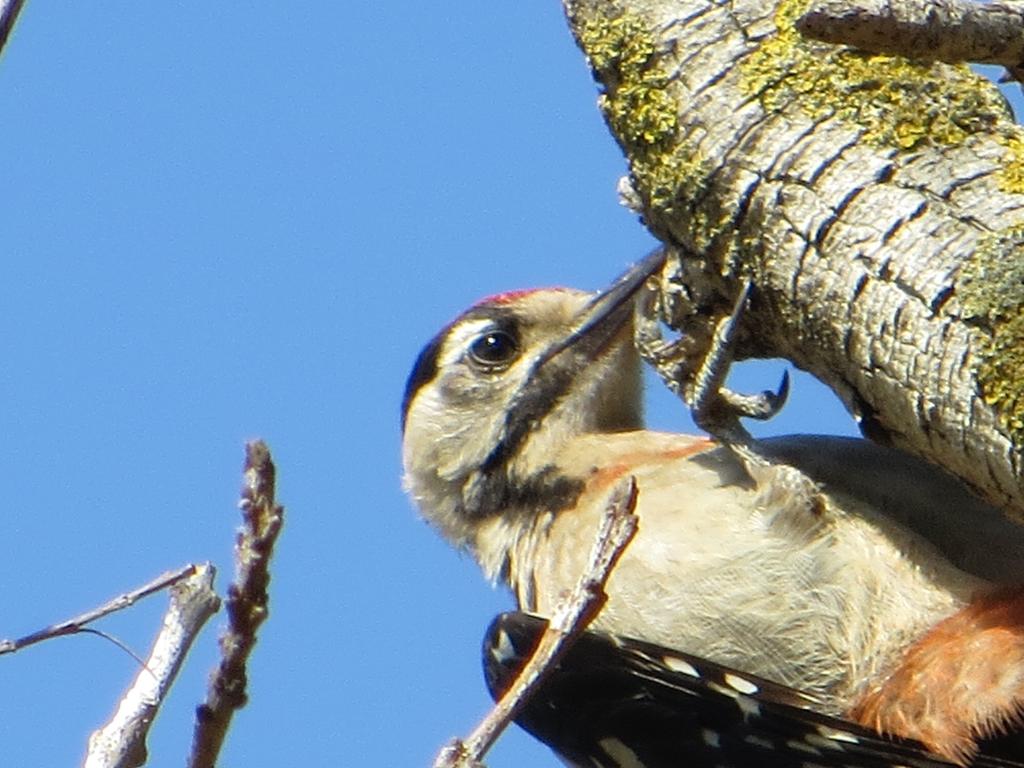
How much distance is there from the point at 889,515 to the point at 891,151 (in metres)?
1.23

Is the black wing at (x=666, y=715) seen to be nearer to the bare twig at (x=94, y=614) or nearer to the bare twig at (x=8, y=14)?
the bare twig at (x=94, y=614)

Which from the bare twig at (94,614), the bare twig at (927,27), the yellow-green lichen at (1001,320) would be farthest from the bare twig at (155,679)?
the yellow-green lichen at (1001,320)

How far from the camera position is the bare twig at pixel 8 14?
226 centimetres

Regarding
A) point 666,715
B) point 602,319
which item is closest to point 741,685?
point 666,715

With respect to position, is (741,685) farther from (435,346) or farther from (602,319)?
(435,346)

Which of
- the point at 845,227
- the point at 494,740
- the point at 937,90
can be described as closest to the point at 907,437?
the point at 845,227

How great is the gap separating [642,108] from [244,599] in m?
2.13

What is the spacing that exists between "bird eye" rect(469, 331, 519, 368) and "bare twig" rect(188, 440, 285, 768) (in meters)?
3.65

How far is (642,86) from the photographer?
3902mm

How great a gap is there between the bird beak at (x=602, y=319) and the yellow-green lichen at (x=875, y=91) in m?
1.56

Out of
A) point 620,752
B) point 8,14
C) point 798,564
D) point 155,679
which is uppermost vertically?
point 8,14

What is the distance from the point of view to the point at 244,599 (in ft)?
6.95

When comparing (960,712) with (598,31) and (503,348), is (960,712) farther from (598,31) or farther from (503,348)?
(503,348)

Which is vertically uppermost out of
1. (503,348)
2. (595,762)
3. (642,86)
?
(642,86)
